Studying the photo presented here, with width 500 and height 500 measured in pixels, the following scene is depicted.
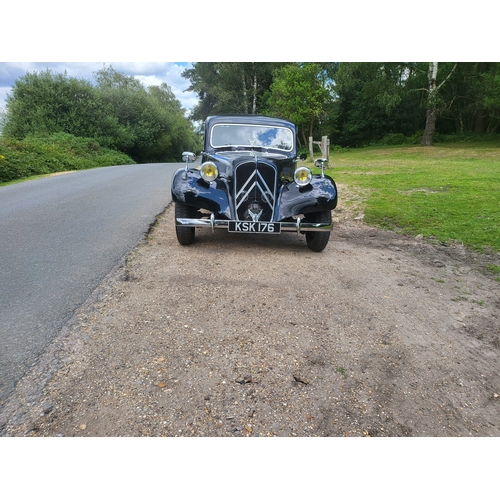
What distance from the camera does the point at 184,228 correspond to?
4.75 metres

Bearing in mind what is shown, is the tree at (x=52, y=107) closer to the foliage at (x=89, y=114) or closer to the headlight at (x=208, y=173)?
the foliage at (x=89, y=114)

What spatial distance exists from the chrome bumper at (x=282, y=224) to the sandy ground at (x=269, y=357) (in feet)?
1.77

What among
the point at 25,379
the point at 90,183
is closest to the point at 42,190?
the point at 90,183

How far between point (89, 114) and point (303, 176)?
89.1 feet

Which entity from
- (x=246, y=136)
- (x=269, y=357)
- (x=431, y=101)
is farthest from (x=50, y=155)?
(x=431, y=101)

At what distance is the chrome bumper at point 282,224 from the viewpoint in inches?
175

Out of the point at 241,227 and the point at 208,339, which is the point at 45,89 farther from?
the point at 208,339

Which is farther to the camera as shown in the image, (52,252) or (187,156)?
(187,156)

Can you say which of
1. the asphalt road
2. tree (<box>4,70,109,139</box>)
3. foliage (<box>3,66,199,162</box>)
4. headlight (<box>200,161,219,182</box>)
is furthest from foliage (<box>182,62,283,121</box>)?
headlight (<box>200,161,219,182</box>)

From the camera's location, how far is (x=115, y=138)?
96.4 ft

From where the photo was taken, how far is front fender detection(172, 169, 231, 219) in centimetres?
459

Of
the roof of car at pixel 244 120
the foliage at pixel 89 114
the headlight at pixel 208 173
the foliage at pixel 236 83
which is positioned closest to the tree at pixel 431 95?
the foliage at pixel 236 83

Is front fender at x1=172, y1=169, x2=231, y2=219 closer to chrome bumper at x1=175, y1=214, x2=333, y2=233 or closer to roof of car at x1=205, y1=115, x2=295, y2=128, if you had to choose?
chrome bumper at x1=175, y1=214, x2=333, y2=233

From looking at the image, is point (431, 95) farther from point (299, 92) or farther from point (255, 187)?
point (255, 187)
